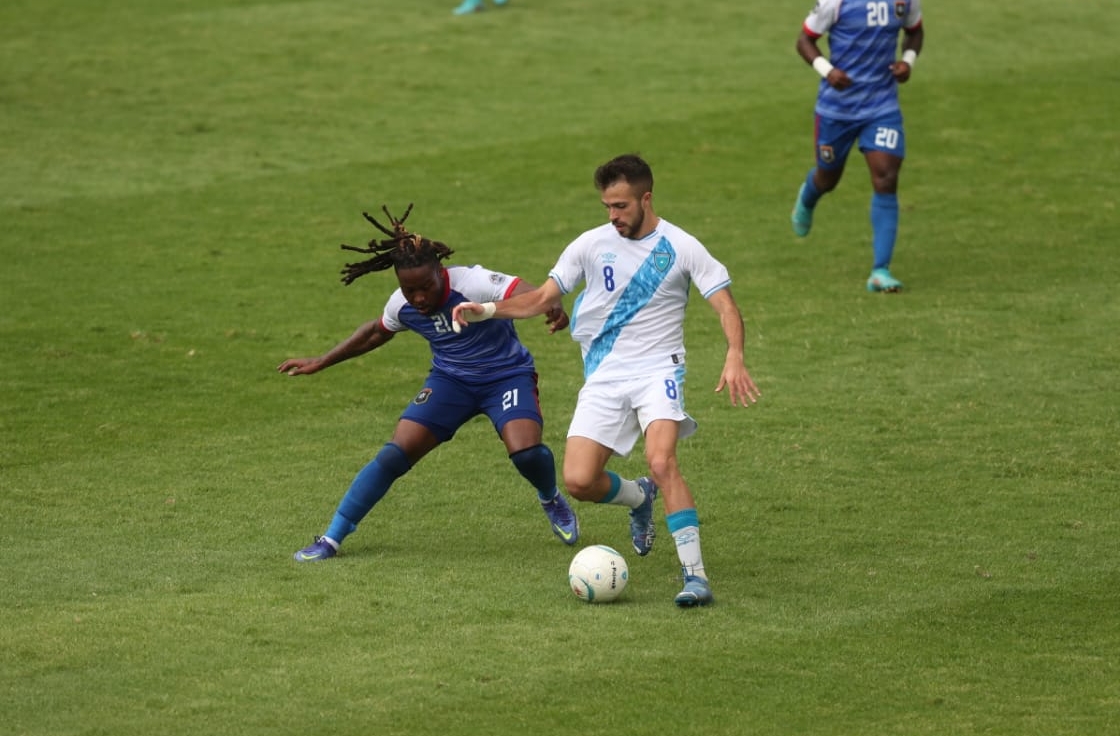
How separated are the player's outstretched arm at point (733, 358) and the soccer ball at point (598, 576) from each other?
3.05 feet

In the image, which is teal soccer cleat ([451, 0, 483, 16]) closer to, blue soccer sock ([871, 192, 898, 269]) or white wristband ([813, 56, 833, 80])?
white wristband ([813, 56, 833, 80])

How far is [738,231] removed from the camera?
15.5 m

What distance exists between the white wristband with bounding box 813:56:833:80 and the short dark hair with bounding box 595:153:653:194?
5.91m

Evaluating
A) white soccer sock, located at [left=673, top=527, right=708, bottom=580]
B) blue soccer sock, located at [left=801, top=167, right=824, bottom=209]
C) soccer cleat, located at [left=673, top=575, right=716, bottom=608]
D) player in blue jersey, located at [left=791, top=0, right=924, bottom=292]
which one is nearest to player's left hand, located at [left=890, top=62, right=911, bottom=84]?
player in blue jersey, located at [left=791, top=0, right=924, bottom=292]

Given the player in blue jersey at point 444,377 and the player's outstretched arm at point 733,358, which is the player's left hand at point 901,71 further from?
the player's outstretched arm at point 733,358

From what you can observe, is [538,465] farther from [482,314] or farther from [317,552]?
[317,552]

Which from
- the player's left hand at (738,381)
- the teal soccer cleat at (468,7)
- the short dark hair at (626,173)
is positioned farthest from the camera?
the teal soccer cleat at (468,7)

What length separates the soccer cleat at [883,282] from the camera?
13.4 m

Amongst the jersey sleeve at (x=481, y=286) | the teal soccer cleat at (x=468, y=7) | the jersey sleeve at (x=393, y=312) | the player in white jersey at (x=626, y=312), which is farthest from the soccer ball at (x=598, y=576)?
the teal soccer cleat at (x=468, y=7)

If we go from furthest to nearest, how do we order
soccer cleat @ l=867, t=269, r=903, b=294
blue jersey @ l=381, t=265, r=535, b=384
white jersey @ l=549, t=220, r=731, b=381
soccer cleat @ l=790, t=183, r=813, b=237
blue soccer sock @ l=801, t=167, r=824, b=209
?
1. soccer cleat @ l=790, t=183, r=813, b=237
2. blue soccer sock @ l=801, t=167, r=824, b=209
3. soccer cleat @ l=867, t=269, r=903, b=294
4. blue jersey @ l=381, t=265, r=535, b=384
5. white jersey @ l=549, t=220, r=731, b=381

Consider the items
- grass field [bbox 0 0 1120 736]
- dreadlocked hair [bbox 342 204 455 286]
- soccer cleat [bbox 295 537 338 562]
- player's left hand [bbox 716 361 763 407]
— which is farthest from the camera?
soccer cleat [bbox 295 537 338 562]

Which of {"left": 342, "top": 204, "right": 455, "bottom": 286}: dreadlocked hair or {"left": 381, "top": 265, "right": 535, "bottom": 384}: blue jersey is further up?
{"left": 342, "top": 204, "right": 455, "bottom": 286}: dreadlocked hair

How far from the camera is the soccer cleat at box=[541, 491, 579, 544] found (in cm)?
847

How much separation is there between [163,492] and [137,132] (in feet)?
34.7
